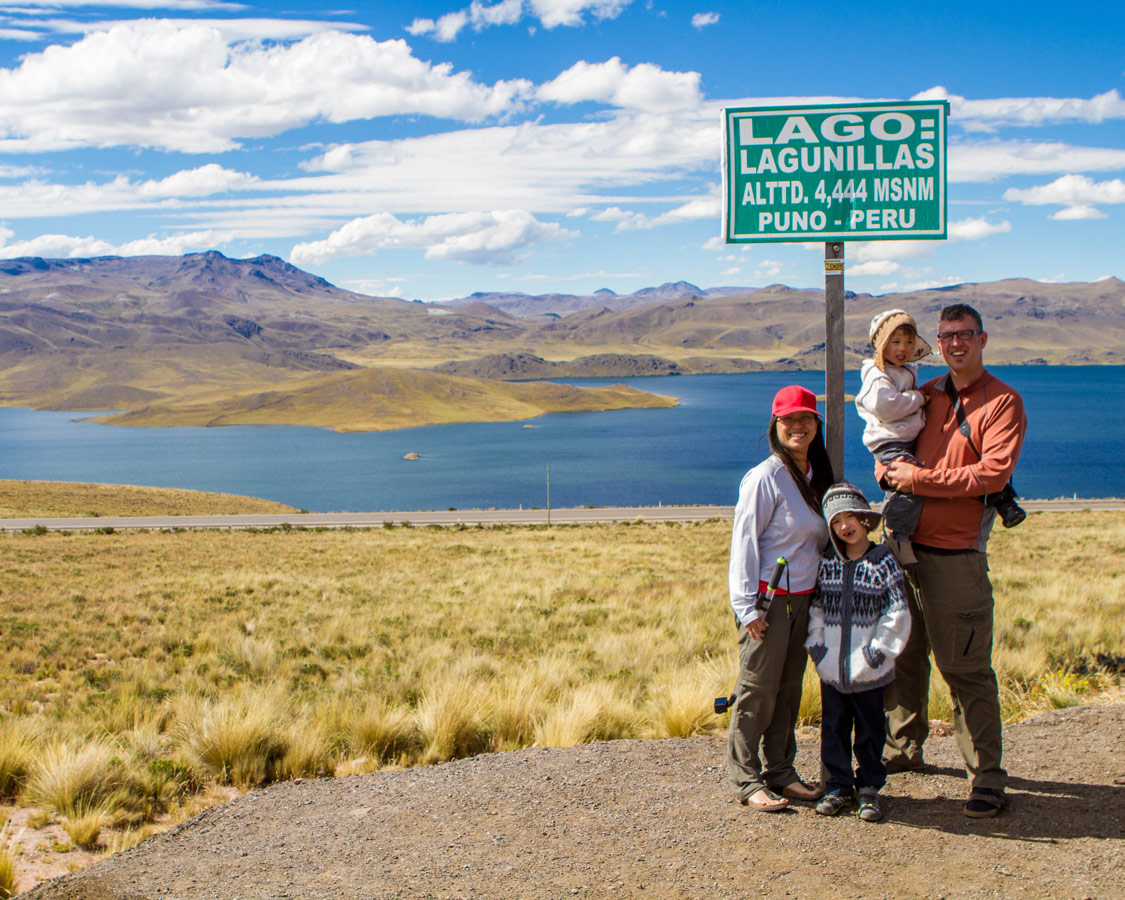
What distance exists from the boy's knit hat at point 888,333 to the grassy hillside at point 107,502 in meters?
47.4

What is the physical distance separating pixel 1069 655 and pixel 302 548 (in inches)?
907

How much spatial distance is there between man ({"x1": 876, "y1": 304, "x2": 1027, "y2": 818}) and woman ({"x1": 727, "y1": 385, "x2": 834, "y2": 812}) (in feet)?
1.43

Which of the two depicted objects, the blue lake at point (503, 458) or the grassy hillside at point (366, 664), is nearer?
the grassy hillside at point (366, 664)

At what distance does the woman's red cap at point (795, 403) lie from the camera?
12.8ft

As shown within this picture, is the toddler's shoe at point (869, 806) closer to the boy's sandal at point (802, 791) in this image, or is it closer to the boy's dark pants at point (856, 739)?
the boy's dark pants at point (856, 739)

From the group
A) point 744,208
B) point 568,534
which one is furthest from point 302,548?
point 744,208

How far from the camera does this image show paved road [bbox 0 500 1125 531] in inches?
1515

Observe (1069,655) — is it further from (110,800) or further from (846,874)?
(110,800)

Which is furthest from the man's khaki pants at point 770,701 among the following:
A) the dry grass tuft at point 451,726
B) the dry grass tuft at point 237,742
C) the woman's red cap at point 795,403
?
the dry grass tuft at point 237,742

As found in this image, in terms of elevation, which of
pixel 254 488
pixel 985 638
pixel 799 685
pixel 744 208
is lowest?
pixel 254 488

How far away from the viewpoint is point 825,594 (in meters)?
3.90

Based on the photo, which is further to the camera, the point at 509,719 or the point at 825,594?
the point at 509,719

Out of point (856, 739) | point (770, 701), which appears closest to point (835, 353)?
point (770, 701)

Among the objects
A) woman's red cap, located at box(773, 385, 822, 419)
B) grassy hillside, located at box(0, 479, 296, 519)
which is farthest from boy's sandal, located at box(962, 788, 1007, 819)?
grassy hillside, located at box(0, 479, 296, 519)
